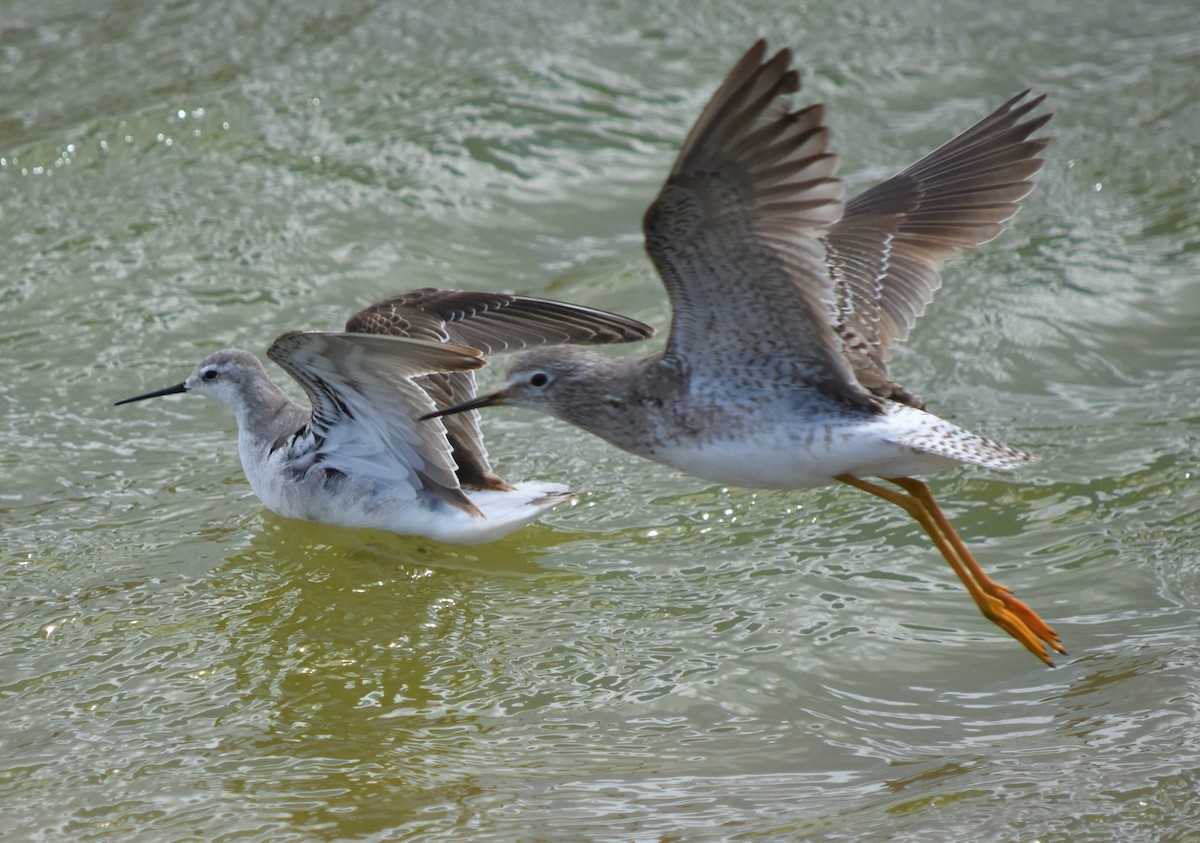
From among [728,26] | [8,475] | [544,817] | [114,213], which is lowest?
[544,817]

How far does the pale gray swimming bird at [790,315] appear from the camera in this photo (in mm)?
4617

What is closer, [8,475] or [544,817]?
[544,817]

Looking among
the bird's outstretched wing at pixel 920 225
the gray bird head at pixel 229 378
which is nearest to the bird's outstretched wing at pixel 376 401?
the gray bird head at pixel 229 378

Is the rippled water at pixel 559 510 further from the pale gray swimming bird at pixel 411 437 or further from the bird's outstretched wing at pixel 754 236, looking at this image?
the bird's outstretched wing at pixel 754 236

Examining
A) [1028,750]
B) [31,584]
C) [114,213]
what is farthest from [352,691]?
[114,213]

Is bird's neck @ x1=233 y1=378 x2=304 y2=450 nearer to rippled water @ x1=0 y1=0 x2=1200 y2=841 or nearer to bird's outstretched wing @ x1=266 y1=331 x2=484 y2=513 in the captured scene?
rippled water @ x1=0 y1=0 x2=1200 y2=841

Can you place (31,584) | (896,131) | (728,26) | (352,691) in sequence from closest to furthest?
1. (352,691)
2. (31,584)
3. (896,131)
4. (728,26)

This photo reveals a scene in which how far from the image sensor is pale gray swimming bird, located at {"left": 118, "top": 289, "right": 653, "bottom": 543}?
632cm

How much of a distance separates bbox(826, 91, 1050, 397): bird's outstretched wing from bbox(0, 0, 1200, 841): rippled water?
3.86ft

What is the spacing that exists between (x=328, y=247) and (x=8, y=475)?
288 cm

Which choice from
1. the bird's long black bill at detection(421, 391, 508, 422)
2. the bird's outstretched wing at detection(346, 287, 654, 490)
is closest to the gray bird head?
the bird's outstretched wing at detection(346, 287, 654, 490)

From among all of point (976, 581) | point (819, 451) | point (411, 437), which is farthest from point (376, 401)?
point (976, 581)

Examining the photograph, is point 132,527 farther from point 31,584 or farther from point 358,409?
point 358,409

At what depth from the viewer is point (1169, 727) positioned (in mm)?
4973
